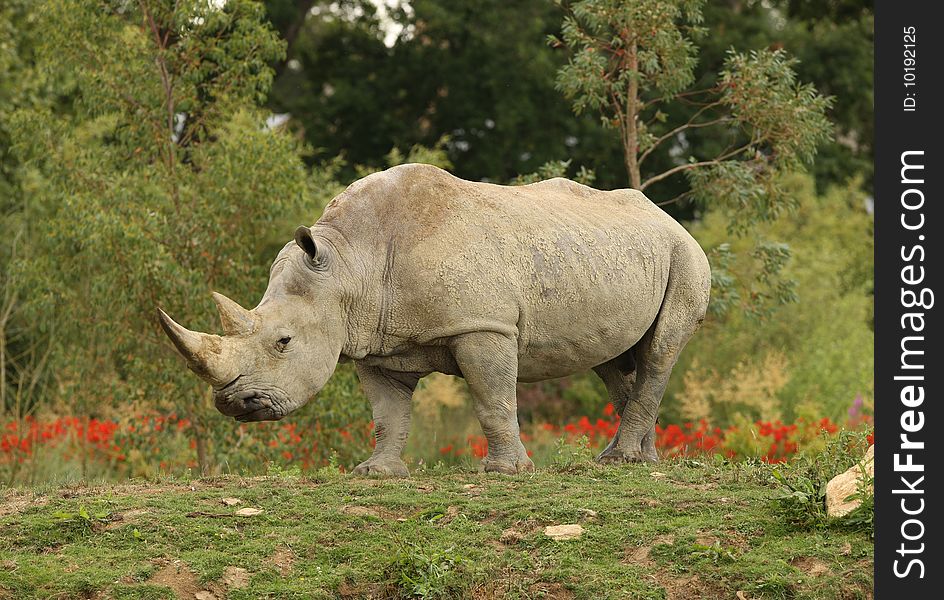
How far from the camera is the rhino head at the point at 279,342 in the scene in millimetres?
7391

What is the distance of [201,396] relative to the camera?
488 inches

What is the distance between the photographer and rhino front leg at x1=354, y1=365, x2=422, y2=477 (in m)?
8.70

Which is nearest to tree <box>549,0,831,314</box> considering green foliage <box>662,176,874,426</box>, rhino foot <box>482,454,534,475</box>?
green foliage <box>662,176,874,426</box>

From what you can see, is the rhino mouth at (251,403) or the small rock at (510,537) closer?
the small rock at (510,537)

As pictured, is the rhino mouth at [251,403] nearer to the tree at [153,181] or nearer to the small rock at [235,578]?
the small rock at [235,578]

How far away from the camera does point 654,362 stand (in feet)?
31.4

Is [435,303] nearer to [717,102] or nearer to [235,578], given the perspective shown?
[235,578]

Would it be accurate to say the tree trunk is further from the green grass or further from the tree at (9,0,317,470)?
the green grass

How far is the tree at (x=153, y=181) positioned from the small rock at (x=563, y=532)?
19.0 ft

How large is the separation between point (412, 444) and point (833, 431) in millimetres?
4392

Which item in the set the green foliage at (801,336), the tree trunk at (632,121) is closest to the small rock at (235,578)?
the tree trunk at (632,121)

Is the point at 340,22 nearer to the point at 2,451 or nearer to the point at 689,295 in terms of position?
the point at 2,451

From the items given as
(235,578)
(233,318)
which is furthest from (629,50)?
(235,578)

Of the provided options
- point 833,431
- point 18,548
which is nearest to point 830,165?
point 833,431
